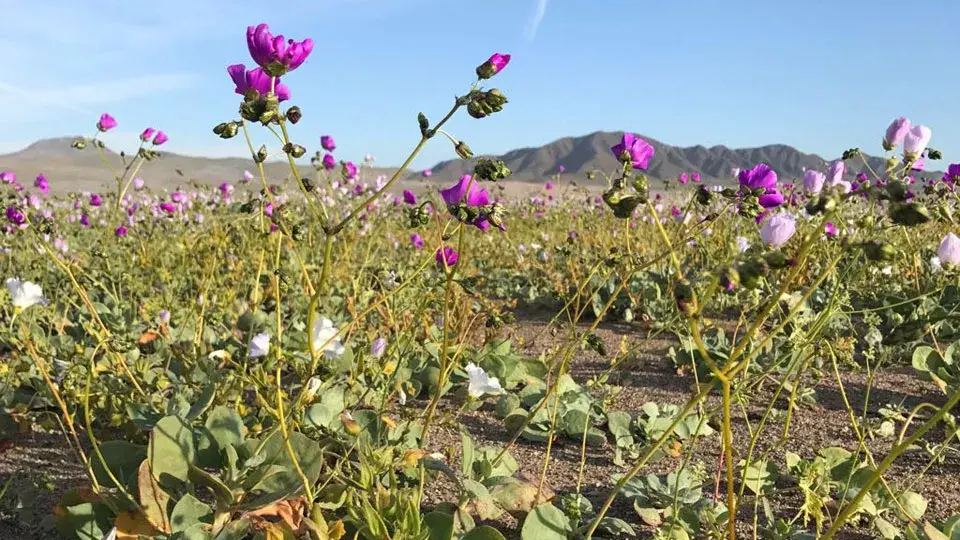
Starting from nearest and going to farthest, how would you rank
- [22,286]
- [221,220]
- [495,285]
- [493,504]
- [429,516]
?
[429,516]
[493,504]
[22,286]
[495,285]
[221,220]

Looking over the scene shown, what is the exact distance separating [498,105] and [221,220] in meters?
5.32

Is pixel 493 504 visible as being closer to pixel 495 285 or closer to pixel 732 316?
pixel 732 316

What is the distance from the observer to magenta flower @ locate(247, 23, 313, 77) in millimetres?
1347

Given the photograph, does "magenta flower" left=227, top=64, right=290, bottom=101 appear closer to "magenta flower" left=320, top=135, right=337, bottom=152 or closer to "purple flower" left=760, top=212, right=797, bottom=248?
"purple flower" left=760, top=212, right=797, bottom=248

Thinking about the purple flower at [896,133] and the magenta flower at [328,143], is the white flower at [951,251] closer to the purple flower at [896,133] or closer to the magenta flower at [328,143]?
the purple flower at [896,133]

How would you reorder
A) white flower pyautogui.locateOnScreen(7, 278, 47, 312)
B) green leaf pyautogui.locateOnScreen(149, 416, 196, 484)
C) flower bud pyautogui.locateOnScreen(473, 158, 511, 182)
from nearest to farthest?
flower bud pyautogui.locateOnScreen(473, 158, 511, 182) → green leaf pyautogui.locateOnScreen(149, 416, 196, 484) → white flower pyautogui.locateOnScreen(7, 278, 47, 312)

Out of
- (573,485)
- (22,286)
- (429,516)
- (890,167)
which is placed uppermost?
(890,167)

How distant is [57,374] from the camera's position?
2.64 metres

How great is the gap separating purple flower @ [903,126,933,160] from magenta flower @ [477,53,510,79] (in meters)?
1.42

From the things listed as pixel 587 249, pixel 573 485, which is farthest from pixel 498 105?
pixel 587 249

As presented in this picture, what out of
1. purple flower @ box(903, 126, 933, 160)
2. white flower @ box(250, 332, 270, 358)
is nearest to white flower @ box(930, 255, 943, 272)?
purple flower @ box(903, 126, 933, 160)

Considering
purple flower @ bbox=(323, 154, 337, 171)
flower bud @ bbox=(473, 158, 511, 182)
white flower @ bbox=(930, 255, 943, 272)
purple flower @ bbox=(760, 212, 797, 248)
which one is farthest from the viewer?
purple flower @ bbox=(323, 154, 337, 171)

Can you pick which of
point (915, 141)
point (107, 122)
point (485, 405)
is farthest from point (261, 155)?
point (107, 122)

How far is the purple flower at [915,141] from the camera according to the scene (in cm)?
219
